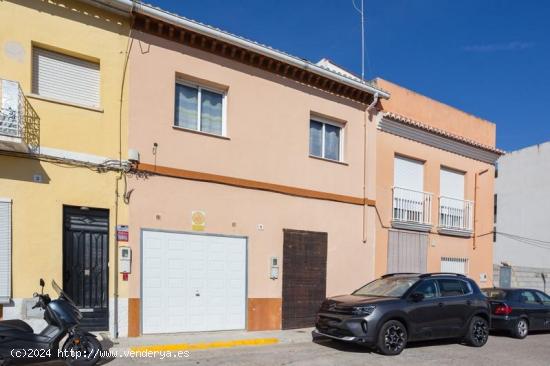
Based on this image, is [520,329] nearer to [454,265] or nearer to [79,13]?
[454,265]

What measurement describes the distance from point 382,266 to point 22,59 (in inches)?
424

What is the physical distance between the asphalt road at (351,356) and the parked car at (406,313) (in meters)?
0.29

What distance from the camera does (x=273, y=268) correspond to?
1159cm

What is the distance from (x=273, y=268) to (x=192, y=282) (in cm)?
220

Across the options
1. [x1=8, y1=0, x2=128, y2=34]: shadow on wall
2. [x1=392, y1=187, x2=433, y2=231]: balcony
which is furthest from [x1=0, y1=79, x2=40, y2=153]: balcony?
[x1=392, y1=187, x2=433, y2=231]: balcony

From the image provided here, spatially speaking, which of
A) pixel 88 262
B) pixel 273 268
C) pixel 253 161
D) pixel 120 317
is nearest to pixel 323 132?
pixel 253 161

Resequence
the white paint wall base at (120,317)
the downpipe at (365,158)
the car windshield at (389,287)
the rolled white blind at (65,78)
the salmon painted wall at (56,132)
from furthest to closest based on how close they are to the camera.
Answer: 1. the downpipe at (365,158)
2. the car windshield at (389,287)
3. the white paint wall base at (120,317)
4. the rolled white blind at (65,78)
5. the salmon painted wall at (56,132)

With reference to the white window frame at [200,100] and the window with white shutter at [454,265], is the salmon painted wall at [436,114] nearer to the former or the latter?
the window with white shutter at [454,265]

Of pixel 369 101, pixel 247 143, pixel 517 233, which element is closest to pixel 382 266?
pixel 369 101

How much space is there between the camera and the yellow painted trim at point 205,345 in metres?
8.59

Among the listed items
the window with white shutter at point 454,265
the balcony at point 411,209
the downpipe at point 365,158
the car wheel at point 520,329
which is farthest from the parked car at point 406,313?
the window with white shutter at point 454,265

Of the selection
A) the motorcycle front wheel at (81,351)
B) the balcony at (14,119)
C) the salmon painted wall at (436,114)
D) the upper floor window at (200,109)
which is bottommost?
the motorcycle front wheel at (81,351)

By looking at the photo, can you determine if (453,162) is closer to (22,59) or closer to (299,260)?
(299,260)

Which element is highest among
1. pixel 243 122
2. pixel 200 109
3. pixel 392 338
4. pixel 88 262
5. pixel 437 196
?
pixel 200 109
